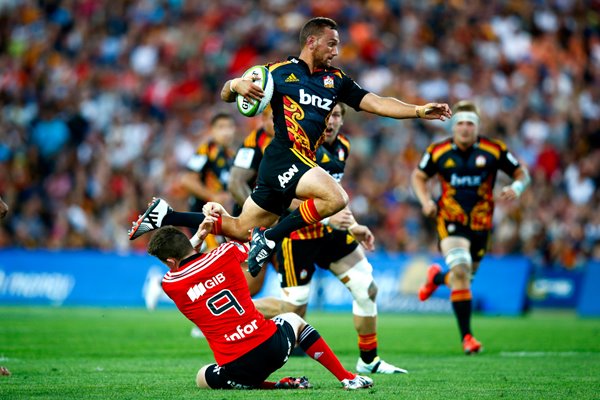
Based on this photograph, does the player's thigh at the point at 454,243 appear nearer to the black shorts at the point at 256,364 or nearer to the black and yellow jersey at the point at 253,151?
the black and yellow jersey at the point at 253,151

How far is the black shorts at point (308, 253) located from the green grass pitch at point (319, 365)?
0.93m

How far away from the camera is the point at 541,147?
23.0 m

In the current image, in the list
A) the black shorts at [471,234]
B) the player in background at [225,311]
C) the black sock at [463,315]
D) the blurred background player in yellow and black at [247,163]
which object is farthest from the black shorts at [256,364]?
the black shorts at [471,234]

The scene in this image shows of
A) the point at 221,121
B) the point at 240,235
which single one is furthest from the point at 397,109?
the point at 221,121

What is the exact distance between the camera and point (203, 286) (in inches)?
293

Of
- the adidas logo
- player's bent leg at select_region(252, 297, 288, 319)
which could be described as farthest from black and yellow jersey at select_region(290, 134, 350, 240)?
the adidas logo

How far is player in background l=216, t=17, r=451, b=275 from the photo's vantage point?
8.40m

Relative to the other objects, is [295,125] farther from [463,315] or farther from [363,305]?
[463,315]

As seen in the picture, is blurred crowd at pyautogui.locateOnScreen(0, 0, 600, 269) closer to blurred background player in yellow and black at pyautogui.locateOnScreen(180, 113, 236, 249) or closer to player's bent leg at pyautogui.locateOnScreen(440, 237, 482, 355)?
blurred background player in yellow and black at pyautogui.locateOnScreen(180, 113, 236, 249)

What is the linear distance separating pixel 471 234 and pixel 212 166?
4.12m

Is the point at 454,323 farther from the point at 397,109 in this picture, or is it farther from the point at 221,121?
the point at 397,109

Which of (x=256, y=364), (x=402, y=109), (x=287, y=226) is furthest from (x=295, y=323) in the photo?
(x=402, y=109)

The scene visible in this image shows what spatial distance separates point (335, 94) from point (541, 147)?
49.1 ft

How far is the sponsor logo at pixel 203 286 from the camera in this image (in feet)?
24.4
